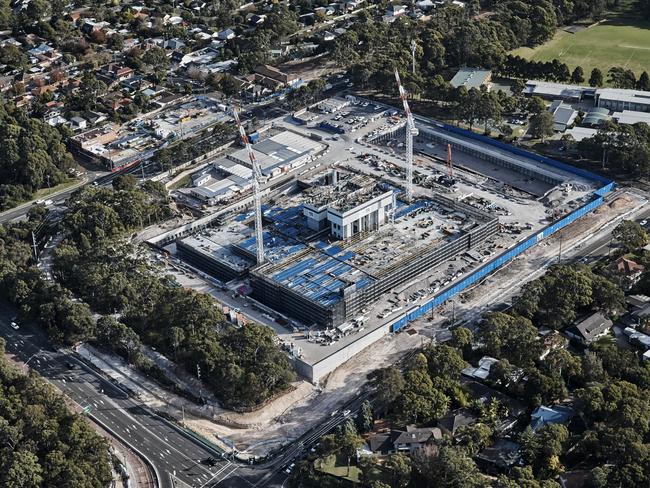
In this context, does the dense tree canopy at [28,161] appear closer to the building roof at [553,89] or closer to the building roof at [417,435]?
the building roof at [417,435]

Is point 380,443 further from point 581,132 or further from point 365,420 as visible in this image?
point 581,132

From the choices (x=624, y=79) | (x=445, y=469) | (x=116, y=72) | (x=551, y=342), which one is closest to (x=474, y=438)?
(x=445, y=469)

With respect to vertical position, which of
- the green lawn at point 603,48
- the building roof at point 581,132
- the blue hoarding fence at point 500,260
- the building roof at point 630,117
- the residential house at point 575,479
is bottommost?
the blue hoarding fence at point 500,260

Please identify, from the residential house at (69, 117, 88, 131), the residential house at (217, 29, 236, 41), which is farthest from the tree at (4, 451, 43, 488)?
the residential house at (217, 29, 236, 41)

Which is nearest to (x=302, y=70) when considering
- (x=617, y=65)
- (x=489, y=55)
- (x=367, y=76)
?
(x=367, y=76)

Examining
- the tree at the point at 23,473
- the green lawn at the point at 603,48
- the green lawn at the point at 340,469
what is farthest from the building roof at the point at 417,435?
the green lawn at the point at 603,48

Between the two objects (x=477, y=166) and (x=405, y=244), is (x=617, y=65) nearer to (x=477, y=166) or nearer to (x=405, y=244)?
(x=477, y=166)
